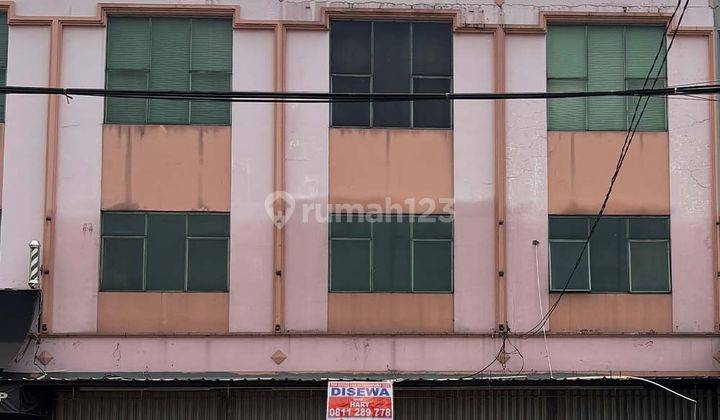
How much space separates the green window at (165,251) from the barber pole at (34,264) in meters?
1.18

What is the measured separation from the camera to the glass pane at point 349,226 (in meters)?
21.8

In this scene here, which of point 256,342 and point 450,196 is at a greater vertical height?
point 450,196

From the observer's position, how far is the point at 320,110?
22.0 m

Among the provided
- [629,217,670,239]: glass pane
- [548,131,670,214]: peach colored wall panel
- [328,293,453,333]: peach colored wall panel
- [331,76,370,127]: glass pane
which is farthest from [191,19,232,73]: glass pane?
[629,217,670,239]: glass pane

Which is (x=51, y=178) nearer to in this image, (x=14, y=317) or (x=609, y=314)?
(x=14, y=317)

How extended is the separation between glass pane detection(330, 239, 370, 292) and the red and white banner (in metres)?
2.14

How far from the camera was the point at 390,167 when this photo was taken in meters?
21.9

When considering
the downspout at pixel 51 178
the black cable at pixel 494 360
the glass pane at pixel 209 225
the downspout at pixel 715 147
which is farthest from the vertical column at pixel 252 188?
the downspout at pixel 715 147

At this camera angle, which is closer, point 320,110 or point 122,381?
point 122,381

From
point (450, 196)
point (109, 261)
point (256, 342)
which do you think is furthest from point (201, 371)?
point (450, 196)

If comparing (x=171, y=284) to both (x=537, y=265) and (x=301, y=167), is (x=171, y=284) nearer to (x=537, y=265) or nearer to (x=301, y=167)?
(x=301, y=167)

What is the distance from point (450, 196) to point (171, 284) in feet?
18.4

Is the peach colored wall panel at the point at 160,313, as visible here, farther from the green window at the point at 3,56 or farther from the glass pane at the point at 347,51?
the glass pane at the point at 347,51

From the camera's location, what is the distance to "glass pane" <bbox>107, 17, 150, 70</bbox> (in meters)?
22.2
